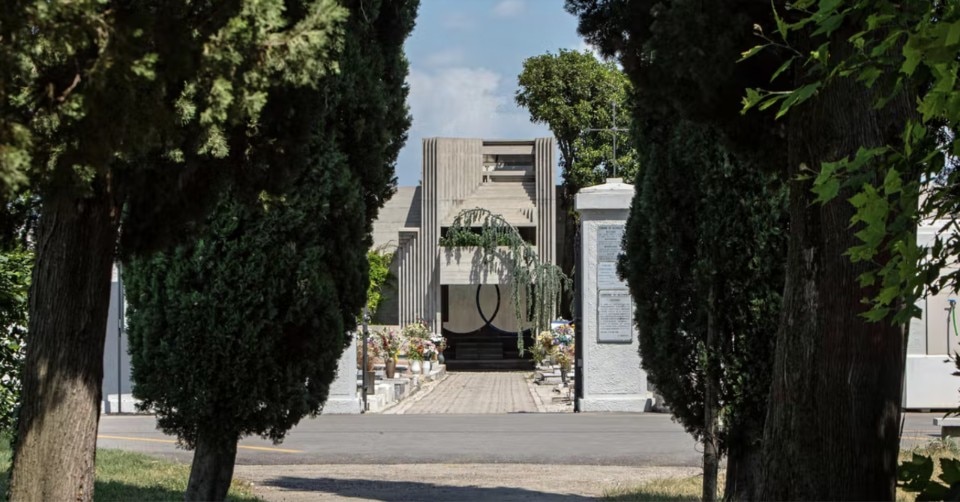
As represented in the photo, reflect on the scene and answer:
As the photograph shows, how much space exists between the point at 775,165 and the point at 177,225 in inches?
125

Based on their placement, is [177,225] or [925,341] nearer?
[177,225]

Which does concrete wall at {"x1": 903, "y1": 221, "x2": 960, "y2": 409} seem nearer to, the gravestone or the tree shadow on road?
the gravestone

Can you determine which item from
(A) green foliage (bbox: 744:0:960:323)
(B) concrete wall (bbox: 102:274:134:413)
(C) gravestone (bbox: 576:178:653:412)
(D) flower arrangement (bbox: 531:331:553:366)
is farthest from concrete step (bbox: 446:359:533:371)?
(A) green foliage (bbox: 744:0:960:323)

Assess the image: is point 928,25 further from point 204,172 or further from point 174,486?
point 174,486

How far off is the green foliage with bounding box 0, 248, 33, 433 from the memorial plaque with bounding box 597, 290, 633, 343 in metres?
8.90

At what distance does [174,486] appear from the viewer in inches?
361

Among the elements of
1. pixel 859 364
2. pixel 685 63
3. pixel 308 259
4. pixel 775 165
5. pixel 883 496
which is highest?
pixel 685 63

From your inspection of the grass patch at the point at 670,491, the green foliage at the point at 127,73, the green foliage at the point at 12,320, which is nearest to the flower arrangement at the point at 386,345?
the green foliage at the point at 12,320

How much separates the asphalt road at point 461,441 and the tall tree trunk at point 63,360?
671 centimetres

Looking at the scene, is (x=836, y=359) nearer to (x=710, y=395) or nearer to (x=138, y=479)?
(x=710, y=395)

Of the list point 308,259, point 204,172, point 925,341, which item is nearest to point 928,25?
point 204,172

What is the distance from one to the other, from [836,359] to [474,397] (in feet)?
55.2

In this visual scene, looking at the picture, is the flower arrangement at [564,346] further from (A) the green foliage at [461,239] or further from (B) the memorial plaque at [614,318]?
(B) the memorial plaque at [614,318]

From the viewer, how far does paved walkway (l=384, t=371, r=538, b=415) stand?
59.9 ft
